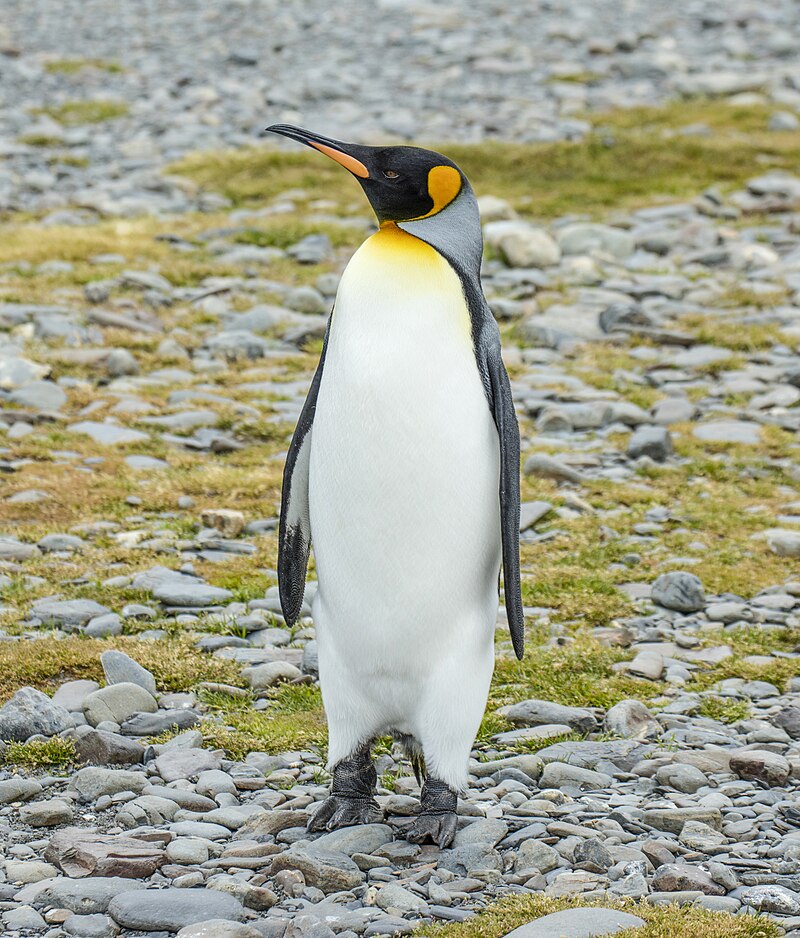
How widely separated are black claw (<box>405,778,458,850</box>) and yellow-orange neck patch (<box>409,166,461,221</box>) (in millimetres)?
1538

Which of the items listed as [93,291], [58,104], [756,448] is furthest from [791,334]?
[58,104]

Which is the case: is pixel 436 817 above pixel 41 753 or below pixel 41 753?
above

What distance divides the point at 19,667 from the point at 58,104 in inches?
610

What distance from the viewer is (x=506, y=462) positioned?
12.6 ft

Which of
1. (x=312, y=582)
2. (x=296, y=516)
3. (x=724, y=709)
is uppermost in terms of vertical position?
(x=296, y=516)

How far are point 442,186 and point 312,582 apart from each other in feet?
7.89

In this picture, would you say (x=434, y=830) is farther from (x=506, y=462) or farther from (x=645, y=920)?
(x=506, y=462)

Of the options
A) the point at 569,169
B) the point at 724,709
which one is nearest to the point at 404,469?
the point at 724,709

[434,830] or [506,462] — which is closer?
[434,830]

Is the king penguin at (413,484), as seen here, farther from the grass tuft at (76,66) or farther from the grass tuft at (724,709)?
the grass tuft at (76,66)

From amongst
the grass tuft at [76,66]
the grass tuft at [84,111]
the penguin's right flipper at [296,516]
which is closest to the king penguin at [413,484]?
the penguin's right flipper at [296,516]

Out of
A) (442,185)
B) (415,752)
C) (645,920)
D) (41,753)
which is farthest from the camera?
(41,753)

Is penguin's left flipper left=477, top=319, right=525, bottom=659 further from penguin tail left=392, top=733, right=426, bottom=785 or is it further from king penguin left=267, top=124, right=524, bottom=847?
penguin tail left=392, top=733, right=426, bottom=785

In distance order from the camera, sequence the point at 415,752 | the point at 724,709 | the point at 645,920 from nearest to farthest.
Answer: the point at 645,920
the point at 415,752
the point at 724,709
